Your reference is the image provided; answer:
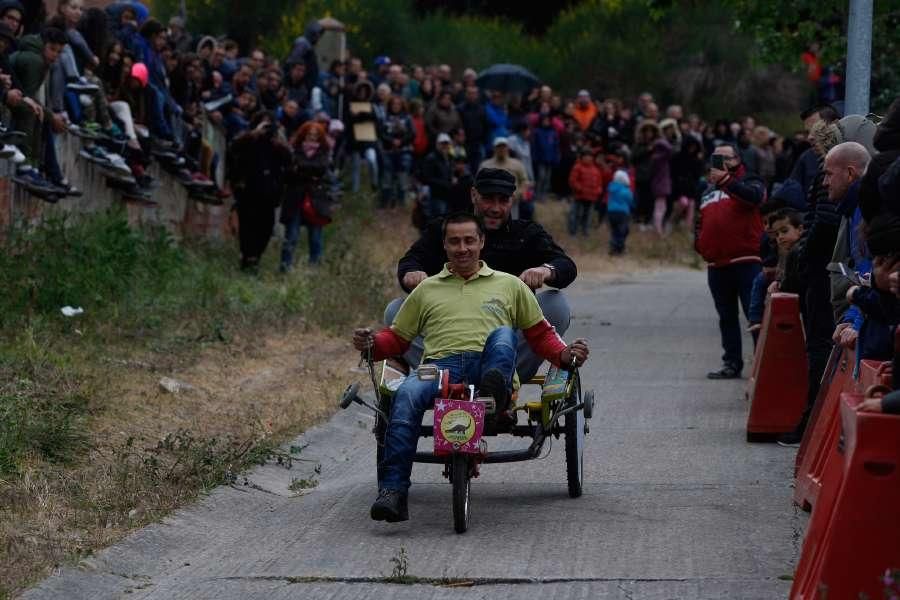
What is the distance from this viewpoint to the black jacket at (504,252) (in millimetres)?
10375

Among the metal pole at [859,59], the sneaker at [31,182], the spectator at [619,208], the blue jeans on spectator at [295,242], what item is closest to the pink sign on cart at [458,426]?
the metal pole at [859,59]

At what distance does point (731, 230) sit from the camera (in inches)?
584

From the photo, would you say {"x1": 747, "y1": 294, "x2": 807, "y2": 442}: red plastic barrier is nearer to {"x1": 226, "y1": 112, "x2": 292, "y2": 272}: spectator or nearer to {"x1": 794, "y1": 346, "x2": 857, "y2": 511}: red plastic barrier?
{"x1": 794, "y1": 346, "x2": 857, "y2": 511}: red plastic barrier

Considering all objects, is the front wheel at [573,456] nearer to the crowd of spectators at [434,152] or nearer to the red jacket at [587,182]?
the crowd of spectators at [434,152]

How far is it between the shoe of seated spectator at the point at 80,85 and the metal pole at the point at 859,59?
7.93 meters

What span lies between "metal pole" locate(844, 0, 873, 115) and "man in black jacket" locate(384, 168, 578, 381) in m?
4.21

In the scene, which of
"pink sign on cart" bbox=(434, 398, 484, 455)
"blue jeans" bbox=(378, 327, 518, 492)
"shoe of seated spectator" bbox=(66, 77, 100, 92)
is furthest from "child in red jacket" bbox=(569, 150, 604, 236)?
"pink sign on cart" bbox=(434, 398, 484, 455)

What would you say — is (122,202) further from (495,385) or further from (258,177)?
(495,385)

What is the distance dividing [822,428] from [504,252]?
225 centimetres

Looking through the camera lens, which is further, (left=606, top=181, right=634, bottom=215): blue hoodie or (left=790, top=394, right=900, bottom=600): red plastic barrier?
(left=606, top=181, right=634, bottom=215): blue hoodie

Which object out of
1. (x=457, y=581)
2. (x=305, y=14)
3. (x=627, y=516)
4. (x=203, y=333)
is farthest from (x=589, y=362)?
(x=305, y=14)

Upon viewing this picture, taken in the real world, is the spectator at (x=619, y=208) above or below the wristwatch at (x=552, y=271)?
below

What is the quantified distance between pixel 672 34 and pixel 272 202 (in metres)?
27.6

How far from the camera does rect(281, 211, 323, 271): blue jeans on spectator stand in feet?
70.6
